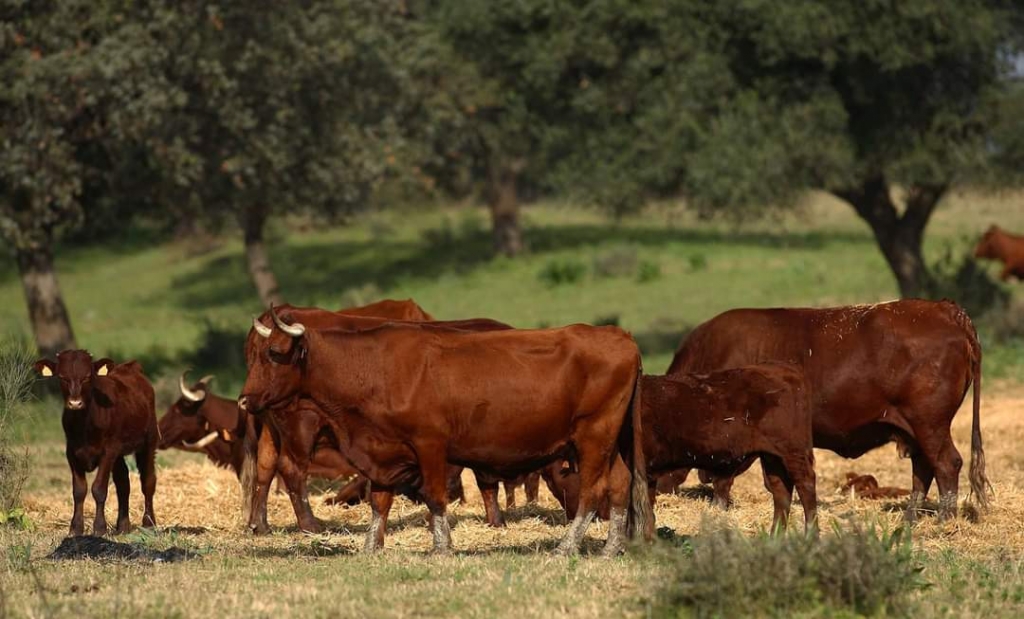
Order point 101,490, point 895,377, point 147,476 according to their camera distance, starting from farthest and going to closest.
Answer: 1. point 147,476
2. point 895,377
3. point 101,490

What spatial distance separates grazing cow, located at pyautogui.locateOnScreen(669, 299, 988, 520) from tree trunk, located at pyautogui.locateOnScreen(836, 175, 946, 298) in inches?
508

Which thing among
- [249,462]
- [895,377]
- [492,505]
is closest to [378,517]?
[492,505]

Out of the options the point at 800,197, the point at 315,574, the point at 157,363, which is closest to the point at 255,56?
the point at 157,363

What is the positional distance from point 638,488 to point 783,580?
2774 mm

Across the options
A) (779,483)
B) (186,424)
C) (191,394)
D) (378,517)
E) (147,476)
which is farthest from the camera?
(186,424)

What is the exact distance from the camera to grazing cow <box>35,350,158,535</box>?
11523mm

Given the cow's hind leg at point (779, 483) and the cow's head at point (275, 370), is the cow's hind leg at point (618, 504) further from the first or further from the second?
the cow's head at point (275, 370)

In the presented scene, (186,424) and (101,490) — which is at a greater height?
(101,490)

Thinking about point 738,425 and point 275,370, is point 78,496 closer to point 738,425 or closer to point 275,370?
point 275,370

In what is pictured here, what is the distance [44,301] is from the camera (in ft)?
79.8

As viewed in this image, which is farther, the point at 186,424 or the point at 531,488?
the point at 186,424

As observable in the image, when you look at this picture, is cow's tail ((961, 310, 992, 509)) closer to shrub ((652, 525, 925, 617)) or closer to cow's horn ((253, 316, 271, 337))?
shrub ((652, 525, 925, 617))

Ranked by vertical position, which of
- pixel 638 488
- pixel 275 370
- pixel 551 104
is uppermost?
pixel 551 104

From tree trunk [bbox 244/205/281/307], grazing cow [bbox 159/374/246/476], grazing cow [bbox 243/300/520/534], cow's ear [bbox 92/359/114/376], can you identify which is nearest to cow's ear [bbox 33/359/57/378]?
cow's ear [bbox 92/359/114/376]
